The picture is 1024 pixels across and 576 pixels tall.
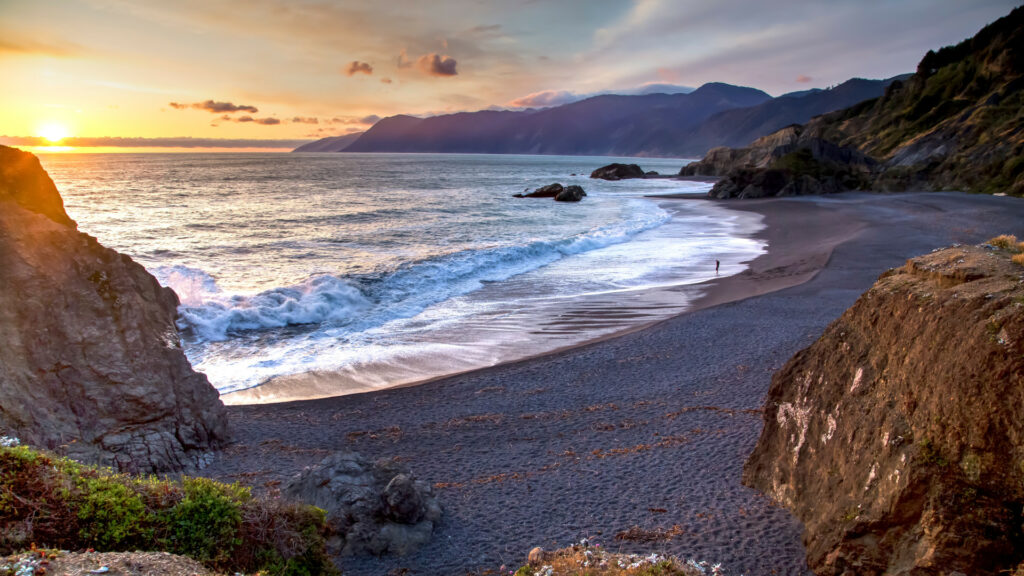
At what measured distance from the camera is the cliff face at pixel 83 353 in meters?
7.13

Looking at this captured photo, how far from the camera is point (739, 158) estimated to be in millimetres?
99062

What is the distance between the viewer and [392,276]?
22656 mm

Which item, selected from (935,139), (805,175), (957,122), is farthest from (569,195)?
(957,122)

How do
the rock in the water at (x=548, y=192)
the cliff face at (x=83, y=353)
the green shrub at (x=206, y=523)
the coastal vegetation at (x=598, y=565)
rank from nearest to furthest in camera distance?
the green shrub at (x=206, y=523) < the coastal vegetation at (x=598, y=565) < the cliff face at (x=83, y=353) < the rock in the water at (x=548, y=192)

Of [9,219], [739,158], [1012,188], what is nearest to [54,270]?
[9,219]

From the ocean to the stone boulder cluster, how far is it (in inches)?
424

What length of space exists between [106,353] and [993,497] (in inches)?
410

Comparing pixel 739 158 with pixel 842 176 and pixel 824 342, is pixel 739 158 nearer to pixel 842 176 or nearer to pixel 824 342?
pixel 842 176

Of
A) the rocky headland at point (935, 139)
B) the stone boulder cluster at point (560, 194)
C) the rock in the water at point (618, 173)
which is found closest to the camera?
the rocky headland at point (935, 139)

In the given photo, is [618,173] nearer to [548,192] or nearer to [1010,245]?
[548,192]

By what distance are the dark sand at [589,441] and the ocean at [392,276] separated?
1528 mm

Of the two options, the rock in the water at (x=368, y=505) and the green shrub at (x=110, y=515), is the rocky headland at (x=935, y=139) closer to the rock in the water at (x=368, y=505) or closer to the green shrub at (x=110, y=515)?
the rock in the water at (x=368, y=505)

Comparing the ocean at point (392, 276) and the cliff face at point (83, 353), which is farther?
the ocean at point (392, 276)

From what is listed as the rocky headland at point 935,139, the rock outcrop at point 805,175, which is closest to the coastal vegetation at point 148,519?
the rocky headland at point 935,139
